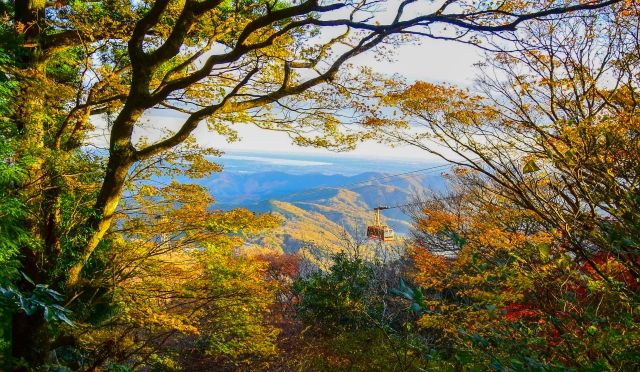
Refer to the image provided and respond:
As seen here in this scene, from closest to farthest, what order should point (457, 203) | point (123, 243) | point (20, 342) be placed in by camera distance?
point (20, 342)
point (123, 243)
point (457, 203)

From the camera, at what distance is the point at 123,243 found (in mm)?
7090

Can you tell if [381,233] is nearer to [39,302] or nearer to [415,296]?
[415,296]

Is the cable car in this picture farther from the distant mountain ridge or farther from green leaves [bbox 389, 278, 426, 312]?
the distant mountain ridge

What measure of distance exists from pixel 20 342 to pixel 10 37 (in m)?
4.09

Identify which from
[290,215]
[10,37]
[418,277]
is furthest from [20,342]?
[290,215]

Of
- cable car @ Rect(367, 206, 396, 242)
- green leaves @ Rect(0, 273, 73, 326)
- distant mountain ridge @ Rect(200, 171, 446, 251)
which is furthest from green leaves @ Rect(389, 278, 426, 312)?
distant mountain ridge @ Rect(200, 171, 446, 251)

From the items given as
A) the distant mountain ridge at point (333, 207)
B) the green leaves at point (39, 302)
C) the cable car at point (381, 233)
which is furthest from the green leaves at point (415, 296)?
the distant mountain ridge at point (333, 207)

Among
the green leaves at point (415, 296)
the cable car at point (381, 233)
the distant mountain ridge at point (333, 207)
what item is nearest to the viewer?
the green leaves at point (415, 296)

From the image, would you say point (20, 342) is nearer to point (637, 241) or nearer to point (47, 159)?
point (47, 159)

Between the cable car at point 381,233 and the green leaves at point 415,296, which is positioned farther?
the cable car at point 381,233

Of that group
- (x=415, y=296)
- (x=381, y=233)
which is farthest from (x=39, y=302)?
(x=381, y=233)

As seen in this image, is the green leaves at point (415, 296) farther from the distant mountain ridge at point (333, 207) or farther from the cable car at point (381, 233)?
the distant mountain ridge at point (333, 207)

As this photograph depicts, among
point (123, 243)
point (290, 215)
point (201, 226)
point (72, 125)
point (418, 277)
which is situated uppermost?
point (72, 125)

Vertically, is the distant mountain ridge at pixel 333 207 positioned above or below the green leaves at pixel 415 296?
below
